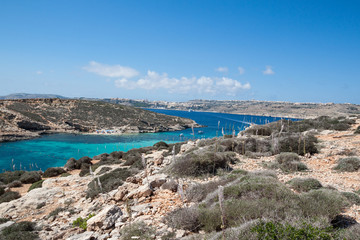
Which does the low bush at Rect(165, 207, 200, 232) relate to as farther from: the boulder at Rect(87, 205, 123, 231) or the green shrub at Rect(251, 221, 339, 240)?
the boulder at Rect(87, 205, 123, 231)

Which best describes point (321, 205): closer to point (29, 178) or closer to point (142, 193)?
point (142, 193)

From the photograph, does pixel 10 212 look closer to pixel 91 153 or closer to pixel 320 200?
pixel 320 200

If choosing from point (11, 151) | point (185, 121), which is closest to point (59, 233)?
point (11, 151)

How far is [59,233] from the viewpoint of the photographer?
644 centimetres

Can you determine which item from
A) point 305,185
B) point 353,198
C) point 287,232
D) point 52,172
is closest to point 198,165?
point 305,185

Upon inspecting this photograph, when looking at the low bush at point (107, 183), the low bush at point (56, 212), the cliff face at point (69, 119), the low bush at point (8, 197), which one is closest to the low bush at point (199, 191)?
the low bush at point (107, 183)

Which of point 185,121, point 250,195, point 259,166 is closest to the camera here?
point 250,195

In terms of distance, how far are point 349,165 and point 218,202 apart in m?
8.17

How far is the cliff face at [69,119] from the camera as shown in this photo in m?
51.8

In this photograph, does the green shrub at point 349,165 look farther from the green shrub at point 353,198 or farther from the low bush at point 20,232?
the low bush at point 20,232

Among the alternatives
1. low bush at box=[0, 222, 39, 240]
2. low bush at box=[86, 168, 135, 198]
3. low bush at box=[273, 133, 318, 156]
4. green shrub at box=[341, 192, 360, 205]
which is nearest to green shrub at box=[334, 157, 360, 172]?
low bush at box=[273, 133, 318, 156]

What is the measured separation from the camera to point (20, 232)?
262 inches

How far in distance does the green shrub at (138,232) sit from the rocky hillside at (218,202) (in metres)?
0.02

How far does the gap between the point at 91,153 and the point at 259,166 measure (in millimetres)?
34366
